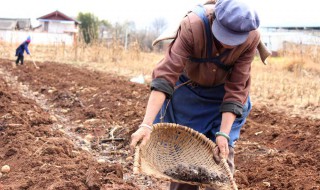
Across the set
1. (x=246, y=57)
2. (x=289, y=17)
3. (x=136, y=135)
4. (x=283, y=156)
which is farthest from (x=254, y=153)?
(x=289, y=17)

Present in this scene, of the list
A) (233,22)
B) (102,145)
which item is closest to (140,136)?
(233,22)

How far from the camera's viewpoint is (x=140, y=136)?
2410mm

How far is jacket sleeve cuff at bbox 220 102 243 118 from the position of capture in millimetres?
2636

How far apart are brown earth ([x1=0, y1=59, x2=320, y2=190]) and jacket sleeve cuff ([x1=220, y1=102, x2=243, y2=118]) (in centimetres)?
103

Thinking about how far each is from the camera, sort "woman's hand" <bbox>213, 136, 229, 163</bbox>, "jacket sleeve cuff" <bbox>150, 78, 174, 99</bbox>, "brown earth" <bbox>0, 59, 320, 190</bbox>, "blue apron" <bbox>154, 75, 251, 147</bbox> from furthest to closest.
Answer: "brown earth" <bbox>0, 59, 320, 190</bbox> < "blue apron" <bbox>154, 75, 251, 147</bbox> < "woman's hand" <bbox>213, 136, 229, 163</bbox> < "jacket sleeve cuff" <bbox>150, 78, 174, 99</bbox>

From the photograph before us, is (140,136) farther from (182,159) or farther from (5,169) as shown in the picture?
(5,169)

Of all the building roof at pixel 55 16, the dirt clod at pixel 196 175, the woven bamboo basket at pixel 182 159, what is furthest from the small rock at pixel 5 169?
the building roof at pixel 55 16

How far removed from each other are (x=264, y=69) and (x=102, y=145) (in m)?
10.4

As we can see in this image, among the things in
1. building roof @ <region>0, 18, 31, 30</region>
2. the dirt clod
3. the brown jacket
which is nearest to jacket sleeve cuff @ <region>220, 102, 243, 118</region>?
the brown jacket

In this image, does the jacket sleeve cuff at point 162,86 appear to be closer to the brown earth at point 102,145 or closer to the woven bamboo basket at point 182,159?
the woven bamboo basket at point 182,159

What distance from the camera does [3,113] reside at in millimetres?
5727

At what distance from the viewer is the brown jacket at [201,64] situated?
2520 millimetres

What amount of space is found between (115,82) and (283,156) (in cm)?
620

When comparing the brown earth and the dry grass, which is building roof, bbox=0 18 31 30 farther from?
the brown earth
